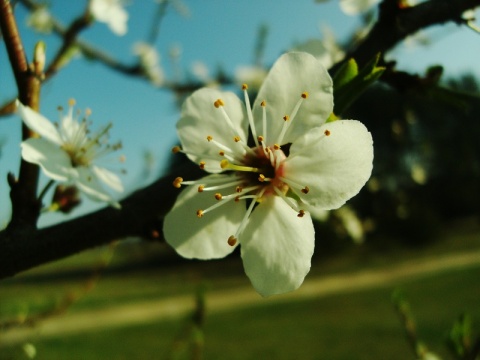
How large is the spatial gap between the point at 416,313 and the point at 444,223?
42.7 feet

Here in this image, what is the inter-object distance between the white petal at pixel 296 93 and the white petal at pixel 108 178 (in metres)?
0.27

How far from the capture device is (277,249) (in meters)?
0.66

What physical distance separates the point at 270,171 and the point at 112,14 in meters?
1.32

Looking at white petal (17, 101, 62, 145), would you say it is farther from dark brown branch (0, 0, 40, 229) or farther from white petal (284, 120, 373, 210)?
white petal (284, 120, 373, 210)

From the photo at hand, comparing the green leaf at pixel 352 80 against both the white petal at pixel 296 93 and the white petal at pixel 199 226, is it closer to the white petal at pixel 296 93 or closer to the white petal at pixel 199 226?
the white petal at pixel 296 93

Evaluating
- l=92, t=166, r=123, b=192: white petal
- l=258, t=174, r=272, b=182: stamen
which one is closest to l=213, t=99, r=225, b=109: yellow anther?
l=258, t=174, r=272, b=182: stamen

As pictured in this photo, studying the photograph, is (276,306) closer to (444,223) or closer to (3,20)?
(3,20)

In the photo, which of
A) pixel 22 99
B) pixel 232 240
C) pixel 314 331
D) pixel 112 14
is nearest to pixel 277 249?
pixel 232 240

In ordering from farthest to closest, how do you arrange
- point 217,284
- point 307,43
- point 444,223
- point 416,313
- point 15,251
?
1. point 444,223
2. point 217,284
3. point 416,313
4. point 307,43
5. point 15,251

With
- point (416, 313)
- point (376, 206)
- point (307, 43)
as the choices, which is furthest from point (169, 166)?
point (307, 43)

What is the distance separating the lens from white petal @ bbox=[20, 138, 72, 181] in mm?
667

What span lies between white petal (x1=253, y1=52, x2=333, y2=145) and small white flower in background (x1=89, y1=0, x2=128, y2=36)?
0.99 metres

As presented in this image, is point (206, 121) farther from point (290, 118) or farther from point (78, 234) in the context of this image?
point (78, 234)

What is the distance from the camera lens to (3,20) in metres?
0.67
